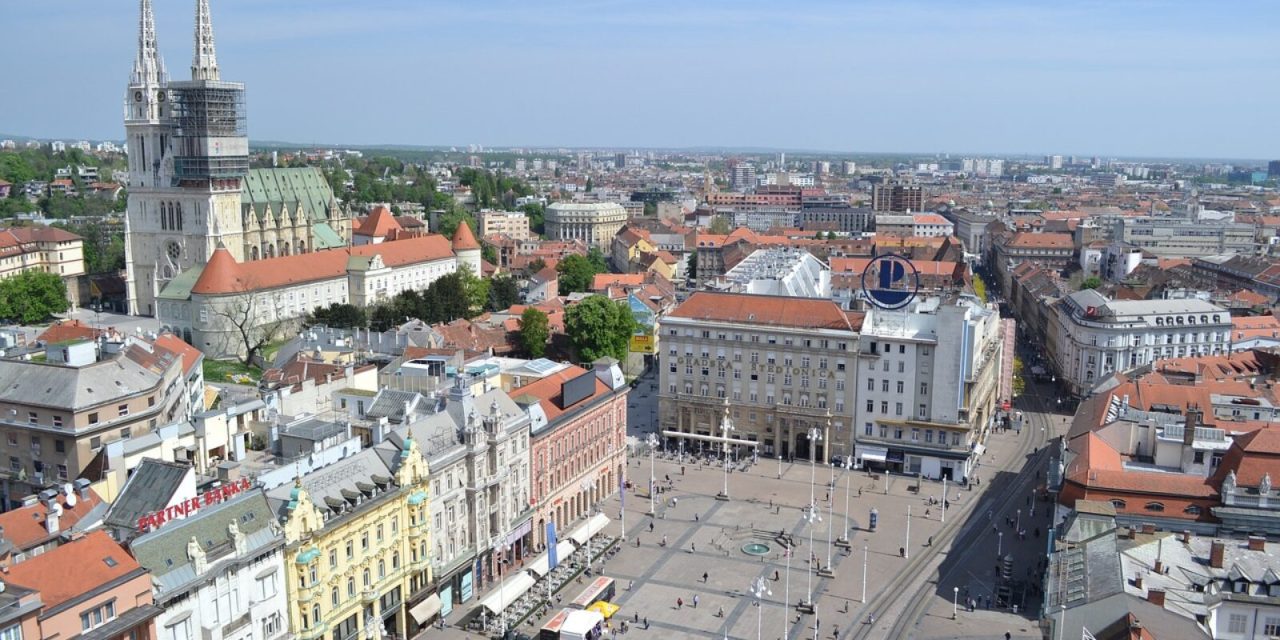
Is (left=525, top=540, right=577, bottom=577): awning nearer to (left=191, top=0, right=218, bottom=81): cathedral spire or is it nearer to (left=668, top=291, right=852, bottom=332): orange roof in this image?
(left=668, top=291, right=852, bottom=332): orange roof

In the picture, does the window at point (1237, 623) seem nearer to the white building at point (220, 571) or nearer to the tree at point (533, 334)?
the white building at point (220, 571)

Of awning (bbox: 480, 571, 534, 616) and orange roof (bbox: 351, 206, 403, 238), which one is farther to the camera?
orange roof (bbox: 351, 206, 403, 238)

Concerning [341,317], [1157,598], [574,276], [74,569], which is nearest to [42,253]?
[341,317]

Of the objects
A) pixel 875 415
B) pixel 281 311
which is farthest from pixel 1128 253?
pixel 281 311

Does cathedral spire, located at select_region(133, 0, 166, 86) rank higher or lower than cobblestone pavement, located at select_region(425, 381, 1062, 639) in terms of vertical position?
higher

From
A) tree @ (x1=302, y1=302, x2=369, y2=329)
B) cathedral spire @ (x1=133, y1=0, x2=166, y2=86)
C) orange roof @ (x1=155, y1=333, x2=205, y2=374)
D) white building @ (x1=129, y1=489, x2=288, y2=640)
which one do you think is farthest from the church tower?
white building @ (x1=129, y1=489, x2=288, y2=640)

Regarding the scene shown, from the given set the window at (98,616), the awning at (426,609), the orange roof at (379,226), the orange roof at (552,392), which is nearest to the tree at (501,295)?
the orange roof at (379,226)
